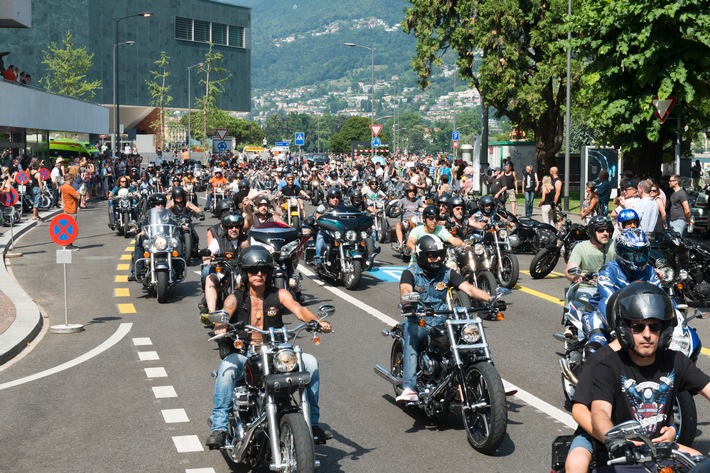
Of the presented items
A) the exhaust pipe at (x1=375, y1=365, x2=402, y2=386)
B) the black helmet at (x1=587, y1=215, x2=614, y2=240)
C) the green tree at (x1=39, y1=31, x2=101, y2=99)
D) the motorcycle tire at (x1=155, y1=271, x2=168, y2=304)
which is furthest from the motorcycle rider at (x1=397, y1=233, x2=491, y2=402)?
the green tree at (x1=39, y1=31, x2=101, y2=99)

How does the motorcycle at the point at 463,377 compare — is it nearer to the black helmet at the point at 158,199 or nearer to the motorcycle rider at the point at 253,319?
the motorcycle rider at the point at 253,319

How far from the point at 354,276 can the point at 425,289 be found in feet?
29.1

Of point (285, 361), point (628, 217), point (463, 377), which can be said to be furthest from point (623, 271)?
point (285, 361)

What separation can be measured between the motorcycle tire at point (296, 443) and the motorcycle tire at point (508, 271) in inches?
455

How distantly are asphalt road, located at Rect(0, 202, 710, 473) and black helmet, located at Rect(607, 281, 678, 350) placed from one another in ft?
9.40

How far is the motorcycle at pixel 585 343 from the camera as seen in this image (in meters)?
6.99

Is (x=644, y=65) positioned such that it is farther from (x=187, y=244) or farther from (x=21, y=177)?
(x=21, y=177)

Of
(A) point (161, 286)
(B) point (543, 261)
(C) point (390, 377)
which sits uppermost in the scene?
(B) point (543, 261)

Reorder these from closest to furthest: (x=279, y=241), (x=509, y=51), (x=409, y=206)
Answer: (x=279, y=241)
(x=409, y=206)
(x=509, y=51)

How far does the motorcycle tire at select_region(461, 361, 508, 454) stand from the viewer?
8023 millimetres

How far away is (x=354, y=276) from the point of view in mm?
18344

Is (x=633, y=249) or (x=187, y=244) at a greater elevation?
(x=633, y=249)

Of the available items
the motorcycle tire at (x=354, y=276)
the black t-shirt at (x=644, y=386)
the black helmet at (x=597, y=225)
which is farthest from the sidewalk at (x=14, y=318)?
the black t-shirt at (x=644, y=386)

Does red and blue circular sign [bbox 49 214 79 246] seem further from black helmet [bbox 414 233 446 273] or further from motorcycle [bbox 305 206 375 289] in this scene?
black helmet [bbox 414 233 446 273]
